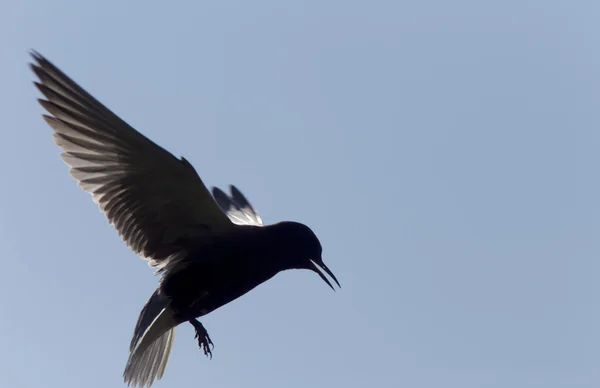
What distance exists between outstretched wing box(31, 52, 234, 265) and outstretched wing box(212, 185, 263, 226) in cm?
196

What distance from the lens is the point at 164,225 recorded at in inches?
322

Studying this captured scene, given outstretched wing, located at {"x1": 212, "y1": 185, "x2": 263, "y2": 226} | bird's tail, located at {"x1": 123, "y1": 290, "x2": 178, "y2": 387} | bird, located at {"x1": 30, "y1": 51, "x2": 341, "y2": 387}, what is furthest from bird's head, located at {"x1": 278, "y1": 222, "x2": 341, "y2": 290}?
outstretched wing, located at {"x1": 212, "y1": 185, "x2": 263, "y2": 226}

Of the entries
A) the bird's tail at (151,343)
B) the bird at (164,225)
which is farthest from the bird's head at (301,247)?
the bird's tail at (151,343)

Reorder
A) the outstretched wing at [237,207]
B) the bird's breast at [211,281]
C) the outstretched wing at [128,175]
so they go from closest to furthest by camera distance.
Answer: the outstretched wing at [128,175] < the bird's breast at [211,281] < the outstretched wing at [237,207]

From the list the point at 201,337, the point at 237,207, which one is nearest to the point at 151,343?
the point at 201,337

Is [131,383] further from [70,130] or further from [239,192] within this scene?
[239,192]

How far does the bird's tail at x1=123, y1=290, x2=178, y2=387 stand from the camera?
8070 mm

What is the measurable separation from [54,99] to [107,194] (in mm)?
1005

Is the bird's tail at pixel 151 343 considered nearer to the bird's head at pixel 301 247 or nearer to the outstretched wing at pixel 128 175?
the outstretched wing at pixel 128 175

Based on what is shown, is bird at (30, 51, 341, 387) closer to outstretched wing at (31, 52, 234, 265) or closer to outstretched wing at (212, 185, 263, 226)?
outstretched wing at (31, 52, 234, 265)

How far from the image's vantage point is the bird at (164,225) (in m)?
7.62

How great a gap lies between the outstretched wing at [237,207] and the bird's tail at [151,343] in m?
1.82

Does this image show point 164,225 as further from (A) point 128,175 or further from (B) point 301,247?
(B) point 301,247

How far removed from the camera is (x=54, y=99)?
297 inches
